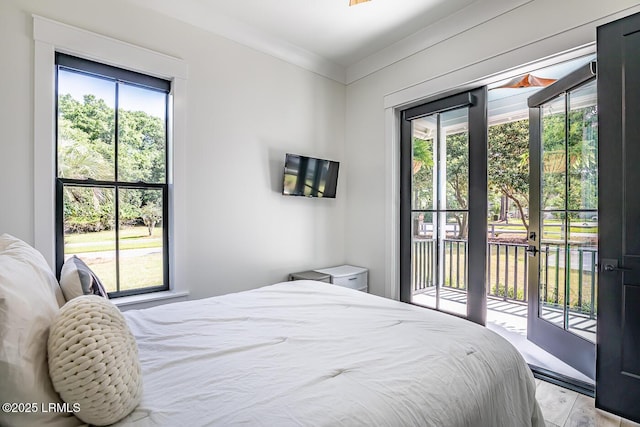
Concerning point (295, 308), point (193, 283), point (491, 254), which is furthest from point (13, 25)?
point (491, 254)

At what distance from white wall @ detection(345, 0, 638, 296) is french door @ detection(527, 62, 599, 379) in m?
0.34

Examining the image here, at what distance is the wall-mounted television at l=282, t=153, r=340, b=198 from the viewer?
3.23 m

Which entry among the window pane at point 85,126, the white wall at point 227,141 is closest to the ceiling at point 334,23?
the white wall at point 227,141

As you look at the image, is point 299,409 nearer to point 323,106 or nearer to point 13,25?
point 13,25

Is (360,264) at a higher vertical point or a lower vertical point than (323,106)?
lower

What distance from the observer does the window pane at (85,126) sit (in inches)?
85.5

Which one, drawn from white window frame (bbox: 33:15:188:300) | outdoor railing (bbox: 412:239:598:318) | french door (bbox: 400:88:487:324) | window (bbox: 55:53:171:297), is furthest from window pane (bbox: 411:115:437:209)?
window (bbox: 55:53:171:297)

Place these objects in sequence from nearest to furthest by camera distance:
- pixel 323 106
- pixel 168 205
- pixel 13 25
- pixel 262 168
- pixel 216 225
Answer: pixel 13 25, pixel 168 205, pixel 216 225, pixel 262 168, pixel 323 106

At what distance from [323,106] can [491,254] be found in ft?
12.7

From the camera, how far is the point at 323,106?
3.66 metres

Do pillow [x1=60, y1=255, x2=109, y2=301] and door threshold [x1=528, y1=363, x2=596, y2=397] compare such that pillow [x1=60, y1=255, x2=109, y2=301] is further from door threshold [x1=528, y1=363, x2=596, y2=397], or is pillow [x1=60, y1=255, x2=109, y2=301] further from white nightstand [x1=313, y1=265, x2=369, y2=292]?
door threshold [x1=528, y1=363, x2=596, y2=397]

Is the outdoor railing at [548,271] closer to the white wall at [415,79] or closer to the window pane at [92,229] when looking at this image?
the white wall at [415,79]

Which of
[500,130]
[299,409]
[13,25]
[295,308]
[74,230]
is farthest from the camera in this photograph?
[500,130]

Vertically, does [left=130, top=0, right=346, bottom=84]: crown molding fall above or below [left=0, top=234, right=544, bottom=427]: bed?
above
